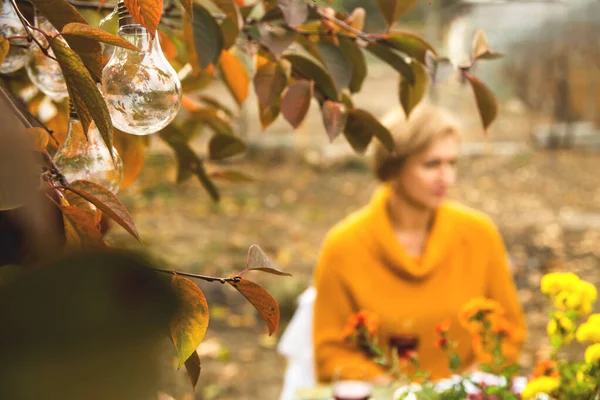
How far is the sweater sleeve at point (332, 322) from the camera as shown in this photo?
2646mm

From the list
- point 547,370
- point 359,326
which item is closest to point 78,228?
point 547,370

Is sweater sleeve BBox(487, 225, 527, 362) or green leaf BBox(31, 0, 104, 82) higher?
green leaf BBox(31, 0, 104, 82)

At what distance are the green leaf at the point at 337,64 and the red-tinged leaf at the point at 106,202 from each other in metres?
0.41

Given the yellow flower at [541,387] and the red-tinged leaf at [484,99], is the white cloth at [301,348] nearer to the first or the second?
the yellow flower at [541,387]

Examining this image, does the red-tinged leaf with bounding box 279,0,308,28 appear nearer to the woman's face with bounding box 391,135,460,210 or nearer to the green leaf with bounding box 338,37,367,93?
the green leaf with bounding box 338,37,367,93

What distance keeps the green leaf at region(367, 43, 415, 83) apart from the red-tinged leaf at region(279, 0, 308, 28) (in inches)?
4.2

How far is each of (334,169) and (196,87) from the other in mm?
7282

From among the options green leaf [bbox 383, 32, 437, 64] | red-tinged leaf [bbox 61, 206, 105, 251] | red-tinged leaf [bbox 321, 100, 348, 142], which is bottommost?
red-tinged leaf [bbox 61, 206, 105, 251]

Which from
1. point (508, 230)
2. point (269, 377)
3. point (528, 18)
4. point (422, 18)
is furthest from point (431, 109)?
point (422, 18)

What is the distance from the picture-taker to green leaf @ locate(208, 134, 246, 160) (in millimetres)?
1149

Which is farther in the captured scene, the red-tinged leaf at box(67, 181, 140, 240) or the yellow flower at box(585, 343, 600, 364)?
the yellow flower at box(585, 343, 600, 364)

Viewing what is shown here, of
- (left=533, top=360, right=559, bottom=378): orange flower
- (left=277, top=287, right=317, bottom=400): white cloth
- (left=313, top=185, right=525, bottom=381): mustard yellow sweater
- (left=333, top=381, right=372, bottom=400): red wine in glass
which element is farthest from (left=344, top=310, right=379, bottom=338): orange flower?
(left=277, top=287, right=317, bottom=400): white cloth

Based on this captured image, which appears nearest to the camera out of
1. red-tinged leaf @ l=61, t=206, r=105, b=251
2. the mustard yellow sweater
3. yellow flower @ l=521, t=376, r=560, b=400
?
red-tinged leaf @ l=61, t=206, r=105, b=251

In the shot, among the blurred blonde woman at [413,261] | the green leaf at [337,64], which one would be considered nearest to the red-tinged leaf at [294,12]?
the green leaf at [337,64]
